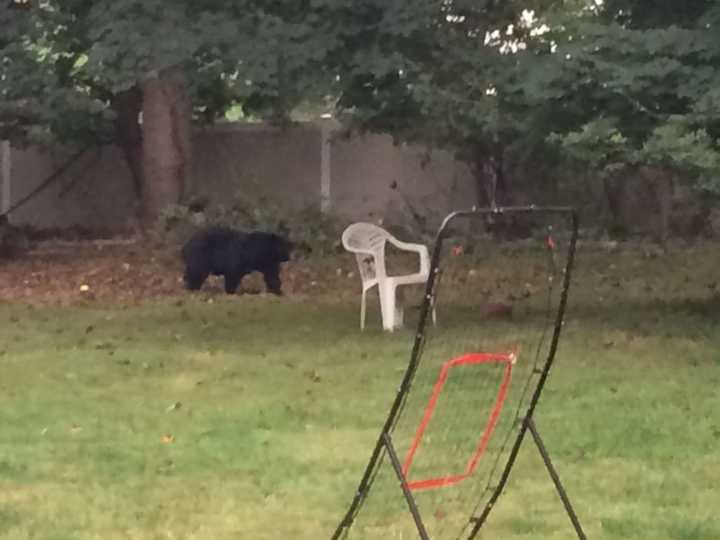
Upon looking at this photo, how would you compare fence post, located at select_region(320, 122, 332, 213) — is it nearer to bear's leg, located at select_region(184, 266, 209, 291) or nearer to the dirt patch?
the dirt patch

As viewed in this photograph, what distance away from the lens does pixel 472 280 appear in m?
12.7

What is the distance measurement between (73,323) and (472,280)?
394 centimetres

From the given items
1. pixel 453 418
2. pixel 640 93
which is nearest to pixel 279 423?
pixel 453 418

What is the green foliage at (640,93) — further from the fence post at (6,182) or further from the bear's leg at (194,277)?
the fence post at (6,182)

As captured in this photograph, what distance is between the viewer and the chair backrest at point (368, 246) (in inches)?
390

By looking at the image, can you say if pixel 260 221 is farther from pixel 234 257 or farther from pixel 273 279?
pixel 234 257

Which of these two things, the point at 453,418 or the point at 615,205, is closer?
the point at 453,418

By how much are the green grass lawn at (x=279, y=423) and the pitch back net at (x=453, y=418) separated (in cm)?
15

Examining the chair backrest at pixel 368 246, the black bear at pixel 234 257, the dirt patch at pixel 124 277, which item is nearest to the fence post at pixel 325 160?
the dirt patch at pixel 124 277

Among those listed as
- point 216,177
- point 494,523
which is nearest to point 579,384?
point 494,523

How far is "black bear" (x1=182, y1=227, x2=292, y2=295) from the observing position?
39.1ft

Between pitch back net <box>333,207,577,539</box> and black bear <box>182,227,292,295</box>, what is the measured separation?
2.65 metres

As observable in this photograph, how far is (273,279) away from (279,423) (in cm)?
550

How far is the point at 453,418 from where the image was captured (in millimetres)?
6078
